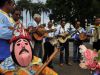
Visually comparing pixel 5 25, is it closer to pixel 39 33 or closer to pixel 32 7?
pixel 39 33

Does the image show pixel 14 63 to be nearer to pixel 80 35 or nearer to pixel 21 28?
pixel 21 28

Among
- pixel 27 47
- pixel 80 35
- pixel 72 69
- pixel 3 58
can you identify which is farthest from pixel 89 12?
pixel 80 35

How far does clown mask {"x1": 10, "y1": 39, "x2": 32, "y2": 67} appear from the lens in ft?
12.9

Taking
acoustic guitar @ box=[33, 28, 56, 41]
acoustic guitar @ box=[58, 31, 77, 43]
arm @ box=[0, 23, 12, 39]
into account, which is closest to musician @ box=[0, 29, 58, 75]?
arm @ box=[0, 23, 12, 39]

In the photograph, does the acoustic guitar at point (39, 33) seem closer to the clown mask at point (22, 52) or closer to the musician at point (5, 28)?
the musician at point (5, 28)

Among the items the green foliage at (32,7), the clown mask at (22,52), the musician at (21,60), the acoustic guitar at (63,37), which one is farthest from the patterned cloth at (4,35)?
the green foliage at (32,7)

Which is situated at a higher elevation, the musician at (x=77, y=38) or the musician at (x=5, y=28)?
the musician at (x=5, y=28)

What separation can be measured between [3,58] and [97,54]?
52.8 inches

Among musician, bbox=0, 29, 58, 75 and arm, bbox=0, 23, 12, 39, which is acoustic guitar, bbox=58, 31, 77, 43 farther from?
musician, bbox=0, 29, 58, 75

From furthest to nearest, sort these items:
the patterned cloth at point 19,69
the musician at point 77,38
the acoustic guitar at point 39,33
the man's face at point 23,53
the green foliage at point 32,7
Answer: the green foliage at point 32,7 < the musician at point 77,38 < the acoustic guitar at point 39,33 < the patterned cloth at point 19,69 < the man's face at point 23,53

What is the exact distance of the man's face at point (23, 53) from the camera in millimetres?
3918

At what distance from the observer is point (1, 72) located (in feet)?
13.5

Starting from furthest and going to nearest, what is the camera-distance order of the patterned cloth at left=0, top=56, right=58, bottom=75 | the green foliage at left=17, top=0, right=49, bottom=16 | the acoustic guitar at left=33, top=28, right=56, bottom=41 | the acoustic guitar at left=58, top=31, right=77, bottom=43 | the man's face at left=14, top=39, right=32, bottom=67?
the green foliage at left=17, top=0, right=49, bottom=16 < the acoustic guitar at left=58, top=31, right=77, bottom=43 < the acoustic guitar at left=33, top=28, right=56, bottom=41 < the patterned cloth at left=0, top=56, right=58, bottom=75 < the man's face at left=14, top=39, right=32, bottom=67

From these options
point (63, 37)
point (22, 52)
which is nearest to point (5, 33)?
→ point (22, 52)
